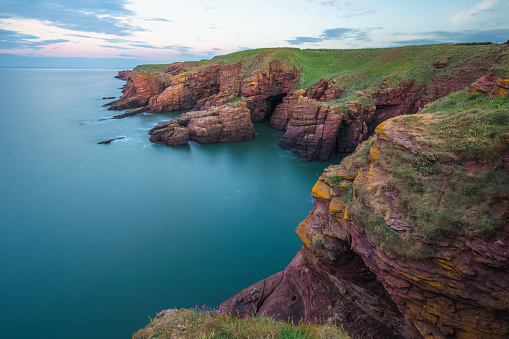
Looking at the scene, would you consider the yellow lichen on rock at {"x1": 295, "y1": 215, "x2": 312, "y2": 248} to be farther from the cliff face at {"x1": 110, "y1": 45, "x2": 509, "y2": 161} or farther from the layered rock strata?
the cliff face at {"x1": 110, "y1": 45, "x2": 509, "y2": 161}

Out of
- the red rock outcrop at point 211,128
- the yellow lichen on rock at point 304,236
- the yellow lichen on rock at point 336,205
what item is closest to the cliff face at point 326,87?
the red rock outcrop at point 211,128

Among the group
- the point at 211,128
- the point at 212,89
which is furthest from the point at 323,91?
the point at 212,89

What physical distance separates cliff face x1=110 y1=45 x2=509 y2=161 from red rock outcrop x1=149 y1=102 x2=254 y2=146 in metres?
2.09

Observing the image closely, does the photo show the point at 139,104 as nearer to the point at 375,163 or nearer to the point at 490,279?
the point at 375,163

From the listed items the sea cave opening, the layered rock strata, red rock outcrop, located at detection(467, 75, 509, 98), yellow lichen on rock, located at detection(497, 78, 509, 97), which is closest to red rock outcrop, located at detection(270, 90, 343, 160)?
the sea cave opening

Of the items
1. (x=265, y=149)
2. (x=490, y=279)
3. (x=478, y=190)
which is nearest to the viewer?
(x=490, y=279)

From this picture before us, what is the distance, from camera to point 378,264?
25.7ft

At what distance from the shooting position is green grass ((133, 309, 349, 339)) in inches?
203

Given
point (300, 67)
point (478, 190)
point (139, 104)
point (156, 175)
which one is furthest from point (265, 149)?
point (139, 104)

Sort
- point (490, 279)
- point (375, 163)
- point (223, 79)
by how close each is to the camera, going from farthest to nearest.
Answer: point (223, 79)
point (375, 163)
point (490, 279)

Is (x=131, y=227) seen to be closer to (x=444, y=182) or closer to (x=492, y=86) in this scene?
(x=444, y=182)

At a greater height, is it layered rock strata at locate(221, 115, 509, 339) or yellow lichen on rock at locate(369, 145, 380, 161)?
yellow lichen on rock at locate(369, 145, 380, 161)

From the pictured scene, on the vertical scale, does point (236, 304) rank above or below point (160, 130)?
below

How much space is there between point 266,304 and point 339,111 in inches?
1085
